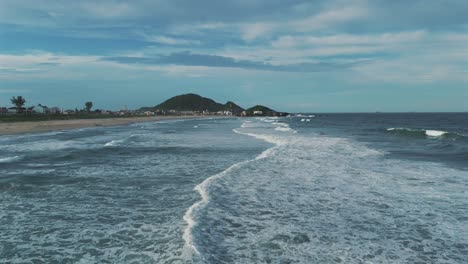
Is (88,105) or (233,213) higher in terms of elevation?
(88,105)

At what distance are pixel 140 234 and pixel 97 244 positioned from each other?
33.5 inches

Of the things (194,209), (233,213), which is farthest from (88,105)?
(233,213)

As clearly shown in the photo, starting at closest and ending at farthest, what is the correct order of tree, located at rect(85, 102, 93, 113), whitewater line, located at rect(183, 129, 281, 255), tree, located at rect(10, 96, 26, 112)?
whitewater line, located at rect(183, 129, 281, 255) < tree, located at rect(10, 96, 26, 112) < tree, located at rect(85, 102, 93, 113)

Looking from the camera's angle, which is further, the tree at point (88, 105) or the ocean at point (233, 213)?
the tree at point (88, 105)

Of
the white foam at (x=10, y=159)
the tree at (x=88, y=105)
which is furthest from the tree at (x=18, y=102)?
the white foam at (x=10, y=159)

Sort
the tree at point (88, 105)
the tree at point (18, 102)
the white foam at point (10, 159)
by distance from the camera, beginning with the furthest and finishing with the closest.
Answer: the tree at point (88, 105)
the tree at point (18, 102)
the white foam at point (10, 159)

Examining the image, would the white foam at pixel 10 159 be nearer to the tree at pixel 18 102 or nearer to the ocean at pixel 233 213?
the ocean at pixel 233 213

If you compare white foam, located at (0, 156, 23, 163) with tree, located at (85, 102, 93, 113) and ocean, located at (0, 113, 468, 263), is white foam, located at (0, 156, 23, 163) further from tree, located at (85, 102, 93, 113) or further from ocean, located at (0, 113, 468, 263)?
tree, located at (85, 102, 93, 113)

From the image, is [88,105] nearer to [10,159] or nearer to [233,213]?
[10,159]

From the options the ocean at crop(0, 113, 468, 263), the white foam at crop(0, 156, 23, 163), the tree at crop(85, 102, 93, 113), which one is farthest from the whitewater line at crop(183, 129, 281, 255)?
the tree at crop(85, 102, 93, 113)

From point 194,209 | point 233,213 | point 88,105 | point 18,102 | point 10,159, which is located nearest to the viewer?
point 233,213

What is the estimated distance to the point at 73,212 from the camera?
9.15m

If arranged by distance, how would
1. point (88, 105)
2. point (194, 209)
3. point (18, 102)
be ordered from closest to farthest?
1. point (194, 209)
2. point (18, 102)
3. point (88, 105)

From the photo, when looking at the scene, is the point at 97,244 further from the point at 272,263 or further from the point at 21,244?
the point at 272,263
